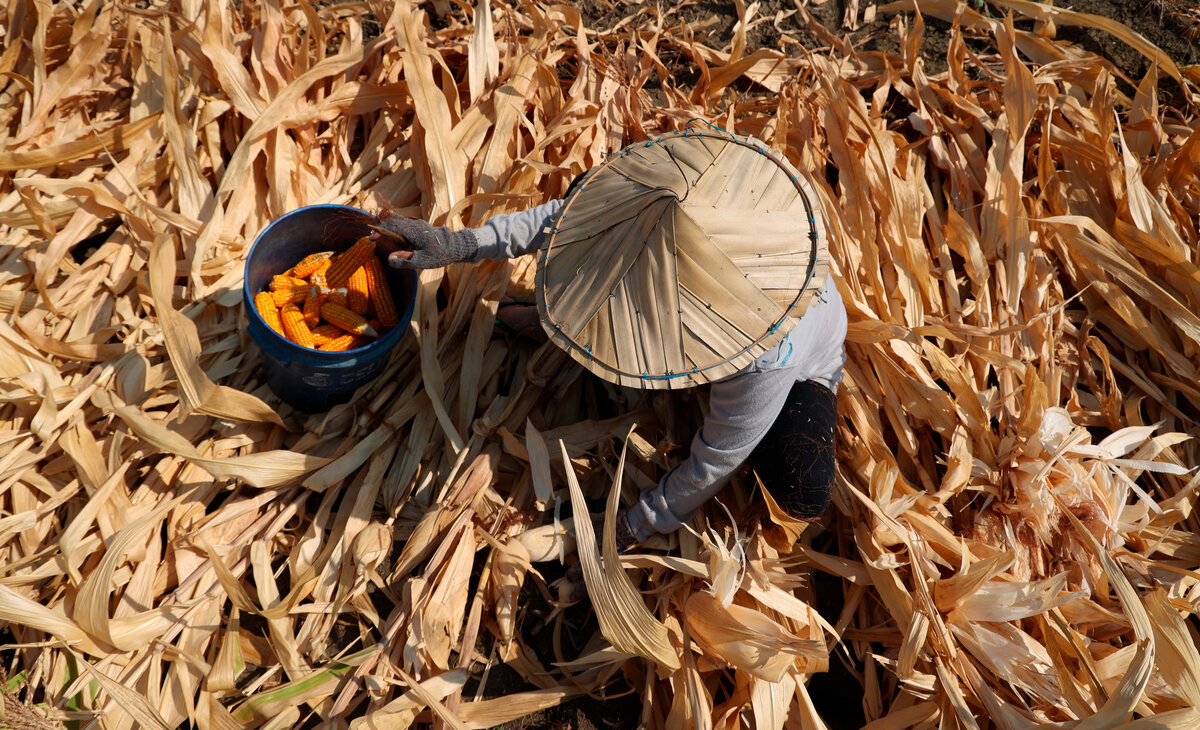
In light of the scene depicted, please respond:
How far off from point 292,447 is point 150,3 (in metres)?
1.85

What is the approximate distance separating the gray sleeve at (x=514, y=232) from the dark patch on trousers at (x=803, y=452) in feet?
2.47

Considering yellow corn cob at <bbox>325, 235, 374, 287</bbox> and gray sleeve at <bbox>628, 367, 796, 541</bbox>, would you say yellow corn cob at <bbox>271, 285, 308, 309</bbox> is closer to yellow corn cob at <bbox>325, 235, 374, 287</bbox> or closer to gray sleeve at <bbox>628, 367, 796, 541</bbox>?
yellow corn cob at <bbox>325, 235, 374, 287</bbox>

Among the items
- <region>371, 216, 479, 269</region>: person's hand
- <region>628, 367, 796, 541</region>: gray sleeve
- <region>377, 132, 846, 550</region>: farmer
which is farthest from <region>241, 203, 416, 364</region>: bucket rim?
<region>628, 367, 796, 541</region>: gray sleeve

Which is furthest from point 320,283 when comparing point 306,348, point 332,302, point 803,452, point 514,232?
point 803,452

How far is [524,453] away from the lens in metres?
2.08

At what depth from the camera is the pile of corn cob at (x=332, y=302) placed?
1974 mm

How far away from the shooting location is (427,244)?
69.6 inches

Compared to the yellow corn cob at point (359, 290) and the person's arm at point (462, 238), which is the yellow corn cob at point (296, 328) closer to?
the yellow corn cob at point (359, 290)

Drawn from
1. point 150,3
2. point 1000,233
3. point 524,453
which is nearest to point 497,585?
point 524,453

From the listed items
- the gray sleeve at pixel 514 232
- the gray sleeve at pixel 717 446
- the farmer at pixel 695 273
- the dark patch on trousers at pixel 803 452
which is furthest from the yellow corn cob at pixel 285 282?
the dark patch on trousers at pixel 803 452

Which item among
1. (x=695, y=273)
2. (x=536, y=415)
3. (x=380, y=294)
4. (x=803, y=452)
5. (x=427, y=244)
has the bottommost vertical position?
(x=536, y=415)

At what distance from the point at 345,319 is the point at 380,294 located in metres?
0.12

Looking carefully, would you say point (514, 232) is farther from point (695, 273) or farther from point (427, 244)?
point (695, 273)

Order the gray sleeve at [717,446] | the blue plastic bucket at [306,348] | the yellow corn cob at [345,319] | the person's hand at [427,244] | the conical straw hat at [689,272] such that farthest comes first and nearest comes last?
1. the yellow corn cob at [345,319]
2. the blue plastic bucket at [306,348]
3. the person's hand at [427,244]
4. the gray sleeve at [717,446]
5. the conical straw hat at [689,272]
